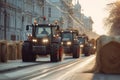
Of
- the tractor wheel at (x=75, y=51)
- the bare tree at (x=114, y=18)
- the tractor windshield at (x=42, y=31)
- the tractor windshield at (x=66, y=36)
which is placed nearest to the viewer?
the tractor windshield at (x=42, y=31)

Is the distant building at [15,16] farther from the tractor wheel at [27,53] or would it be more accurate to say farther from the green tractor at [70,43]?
the tractor wheel at [27,53]

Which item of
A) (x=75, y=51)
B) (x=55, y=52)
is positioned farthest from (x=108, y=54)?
(x=75, y=51)

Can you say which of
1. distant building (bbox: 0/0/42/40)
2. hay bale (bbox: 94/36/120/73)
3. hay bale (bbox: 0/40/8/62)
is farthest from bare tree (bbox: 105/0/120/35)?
hay bale (bbox: 94/36/120/73)

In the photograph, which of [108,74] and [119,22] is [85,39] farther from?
[108,74]

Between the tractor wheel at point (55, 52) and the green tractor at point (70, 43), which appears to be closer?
the tractor wheel at point (55, 52)

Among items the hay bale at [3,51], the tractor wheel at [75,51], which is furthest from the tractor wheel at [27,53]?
the tractor wheel at [75,51]

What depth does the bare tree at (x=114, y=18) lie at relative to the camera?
75.4 metres

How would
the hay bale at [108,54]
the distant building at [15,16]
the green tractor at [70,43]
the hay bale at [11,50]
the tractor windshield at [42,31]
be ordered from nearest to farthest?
the hay bale at [108,54]
the tractor windshield at [42,31]
the hay bale at [11,50]
the green tractor at [70,43]
the distant building at [15,16]

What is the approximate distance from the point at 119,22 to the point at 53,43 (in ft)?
125

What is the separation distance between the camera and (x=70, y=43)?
5547cm

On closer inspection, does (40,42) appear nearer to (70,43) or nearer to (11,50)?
(11,50)

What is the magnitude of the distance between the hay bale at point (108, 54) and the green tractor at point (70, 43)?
3043cm

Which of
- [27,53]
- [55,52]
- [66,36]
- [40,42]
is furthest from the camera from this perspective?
[66,36]

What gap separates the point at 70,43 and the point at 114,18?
2384 cm
